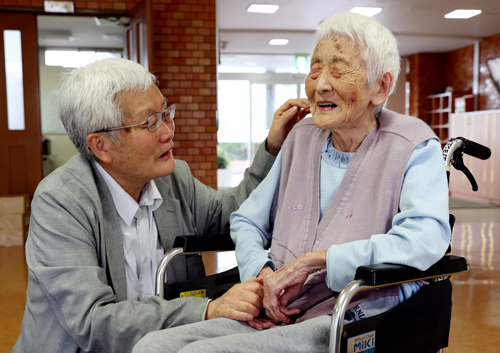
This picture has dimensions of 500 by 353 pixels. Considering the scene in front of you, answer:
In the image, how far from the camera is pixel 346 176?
4.22 feet

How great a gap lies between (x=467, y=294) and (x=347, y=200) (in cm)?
231

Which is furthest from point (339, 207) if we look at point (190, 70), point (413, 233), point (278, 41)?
point (278, 41)

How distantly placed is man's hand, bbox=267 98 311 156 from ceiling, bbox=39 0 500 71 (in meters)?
4.90

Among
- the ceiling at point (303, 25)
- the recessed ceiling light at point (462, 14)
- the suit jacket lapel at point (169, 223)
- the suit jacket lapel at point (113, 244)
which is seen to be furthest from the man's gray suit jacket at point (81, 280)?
the recessed ceiling light at point (462, 14)

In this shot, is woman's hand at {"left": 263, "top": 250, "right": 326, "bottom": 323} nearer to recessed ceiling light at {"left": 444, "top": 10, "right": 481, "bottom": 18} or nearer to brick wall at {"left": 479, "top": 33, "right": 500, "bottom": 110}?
recessed ceiling light at {"left": 444, "top": 10, "right": 481, "bottom": 18}

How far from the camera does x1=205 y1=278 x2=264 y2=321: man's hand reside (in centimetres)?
120

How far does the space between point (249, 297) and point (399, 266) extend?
1.37ft

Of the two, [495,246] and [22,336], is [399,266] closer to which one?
[22,336]

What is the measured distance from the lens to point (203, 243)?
4.81 ft

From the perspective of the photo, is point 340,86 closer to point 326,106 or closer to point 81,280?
Result: point 326,106

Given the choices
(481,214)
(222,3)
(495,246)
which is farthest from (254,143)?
(495,246)

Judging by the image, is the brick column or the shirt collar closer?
the shirt collar

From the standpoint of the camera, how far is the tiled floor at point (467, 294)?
2385 mm

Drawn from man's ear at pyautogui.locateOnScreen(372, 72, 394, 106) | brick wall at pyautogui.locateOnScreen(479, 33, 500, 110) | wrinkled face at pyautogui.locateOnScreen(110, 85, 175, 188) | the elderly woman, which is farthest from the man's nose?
brick wall at pyautogui.locateOnScreen(479, 33, 500, 110)
